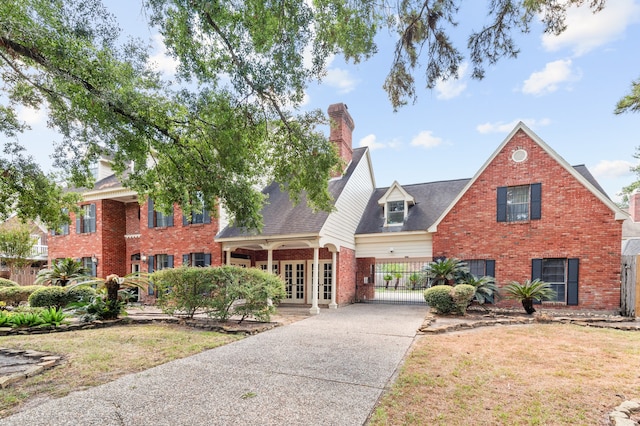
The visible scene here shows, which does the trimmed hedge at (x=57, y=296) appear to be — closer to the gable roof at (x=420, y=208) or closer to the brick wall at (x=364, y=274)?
the brick wall at (x=364, y=274)

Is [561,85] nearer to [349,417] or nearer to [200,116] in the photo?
[200,116]

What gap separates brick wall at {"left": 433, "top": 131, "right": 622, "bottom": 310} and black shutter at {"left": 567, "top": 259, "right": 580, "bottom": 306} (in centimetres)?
15

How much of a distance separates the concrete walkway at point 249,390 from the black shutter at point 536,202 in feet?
27.4

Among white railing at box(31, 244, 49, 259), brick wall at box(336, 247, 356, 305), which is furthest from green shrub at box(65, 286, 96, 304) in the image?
white railing at box(31, 244, 49, 259)

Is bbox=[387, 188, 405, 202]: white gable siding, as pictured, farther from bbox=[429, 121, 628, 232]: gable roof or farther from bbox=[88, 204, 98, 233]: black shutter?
bbox=[88, 204, 98, 233]: black shutter

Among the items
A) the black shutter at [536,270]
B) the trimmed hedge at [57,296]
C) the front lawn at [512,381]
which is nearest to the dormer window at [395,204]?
the black shutter at [536,270]

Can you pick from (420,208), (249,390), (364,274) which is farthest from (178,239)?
(249,390)

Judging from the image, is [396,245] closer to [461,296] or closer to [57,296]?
[461,296]

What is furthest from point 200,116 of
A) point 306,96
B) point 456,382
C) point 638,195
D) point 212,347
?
point 638,195

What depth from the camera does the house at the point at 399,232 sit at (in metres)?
11.7

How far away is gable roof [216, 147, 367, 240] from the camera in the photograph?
42.1ft

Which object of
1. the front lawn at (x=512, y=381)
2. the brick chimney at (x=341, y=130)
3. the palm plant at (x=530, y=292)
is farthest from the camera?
the brick chimney at (x=341, y=130)

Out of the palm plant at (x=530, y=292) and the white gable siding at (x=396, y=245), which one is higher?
the white gable siding at (x=396, y=245)

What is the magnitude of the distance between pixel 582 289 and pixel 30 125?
17.3m
